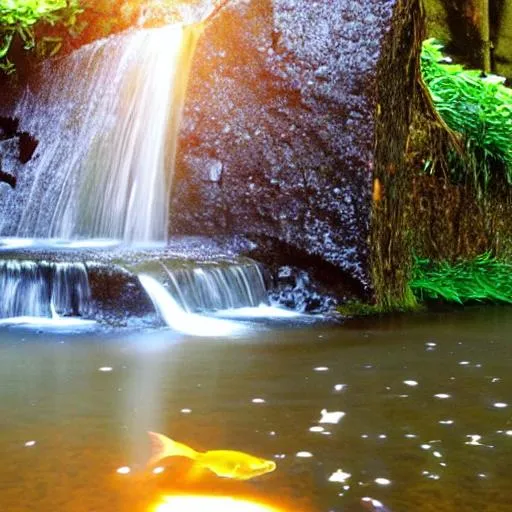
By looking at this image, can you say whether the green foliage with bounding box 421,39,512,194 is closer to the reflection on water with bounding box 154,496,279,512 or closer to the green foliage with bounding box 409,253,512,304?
the green foliage with bounding box 409,253,512,304

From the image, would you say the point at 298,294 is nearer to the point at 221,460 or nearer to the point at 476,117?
the point at 476,117

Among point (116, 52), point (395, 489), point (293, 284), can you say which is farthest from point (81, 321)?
point (116, 52)

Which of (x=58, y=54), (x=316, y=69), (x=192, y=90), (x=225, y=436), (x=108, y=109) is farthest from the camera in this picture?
(x=58, y=54)

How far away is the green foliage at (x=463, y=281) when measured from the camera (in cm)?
575

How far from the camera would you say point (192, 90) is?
5.80 metres

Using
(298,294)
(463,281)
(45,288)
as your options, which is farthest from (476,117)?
(45,288)

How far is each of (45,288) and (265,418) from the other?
2.30 m

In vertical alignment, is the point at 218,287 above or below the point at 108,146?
below

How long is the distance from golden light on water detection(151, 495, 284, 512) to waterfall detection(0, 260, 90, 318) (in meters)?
2.73

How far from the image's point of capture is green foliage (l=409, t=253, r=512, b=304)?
5746 mm

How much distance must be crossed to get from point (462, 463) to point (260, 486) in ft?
1.75

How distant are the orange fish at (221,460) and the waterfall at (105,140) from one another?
12.6 feet

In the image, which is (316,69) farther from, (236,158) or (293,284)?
(293,284)

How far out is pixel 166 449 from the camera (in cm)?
210
